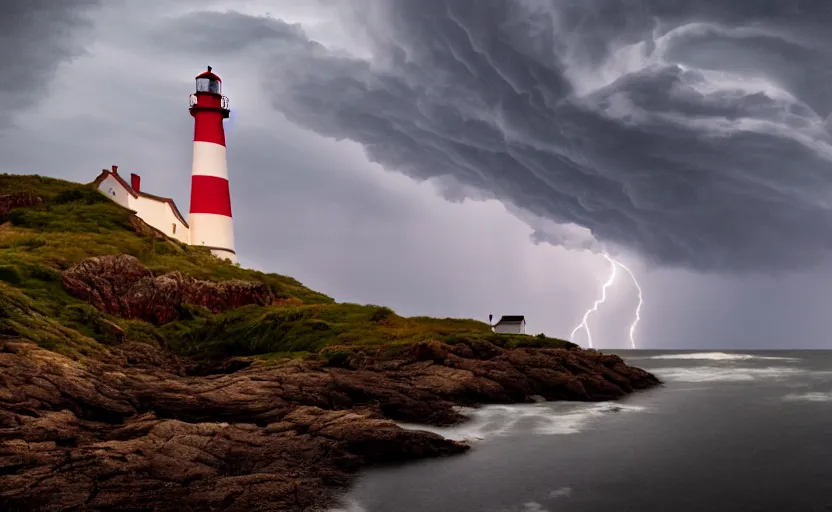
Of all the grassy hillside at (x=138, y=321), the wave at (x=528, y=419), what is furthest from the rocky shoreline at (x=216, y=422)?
the grassy hillside at (x=138, y=321)

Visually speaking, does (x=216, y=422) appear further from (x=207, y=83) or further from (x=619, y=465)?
(x=207, y=83)

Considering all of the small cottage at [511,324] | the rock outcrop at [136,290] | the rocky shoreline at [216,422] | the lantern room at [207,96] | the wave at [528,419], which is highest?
the lantern room at [207,96]

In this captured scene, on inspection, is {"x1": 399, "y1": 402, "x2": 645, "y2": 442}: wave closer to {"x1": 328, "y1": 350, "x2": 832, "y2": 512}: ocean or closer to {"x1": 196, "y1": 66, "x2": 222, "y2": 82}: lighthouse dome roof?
{"x1": 328, "y1": 350, "x2": 832, "y2": 512}: ocean

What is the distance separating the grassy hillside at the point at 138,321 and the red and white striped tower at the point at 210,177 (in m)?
6.34

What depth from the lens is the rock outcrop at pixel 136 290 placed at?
1547 inches

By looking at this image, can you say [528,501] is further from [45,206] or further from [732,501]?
[45,206]

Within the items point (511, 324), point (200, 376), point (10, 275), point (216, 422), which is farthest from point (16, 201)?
point (511, 324)

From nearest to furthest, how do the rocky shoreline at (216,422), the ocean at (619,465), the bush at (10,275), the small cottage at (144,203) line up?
1. the rocky shoreline at (216,422)
2. the ocean at (619,465)
3. the bush at (10,275)
4. the small cottage at (144,203)

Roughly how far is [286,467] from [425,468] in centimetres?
459

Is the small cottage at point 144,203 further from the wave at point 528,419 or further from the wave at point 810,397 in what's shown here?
the wave at point 810,397

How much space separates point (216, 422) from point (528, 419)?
14.1 meters

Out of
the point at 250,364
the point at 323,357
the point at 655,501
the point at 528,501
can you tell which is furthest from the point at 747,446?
the point at 250,364

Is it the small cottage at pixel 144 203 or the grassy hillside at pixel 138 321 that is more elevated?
the small cottage at pixel 144 203

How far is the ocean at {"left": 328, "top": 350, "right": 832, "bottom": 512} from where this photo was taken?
16.7 metres
